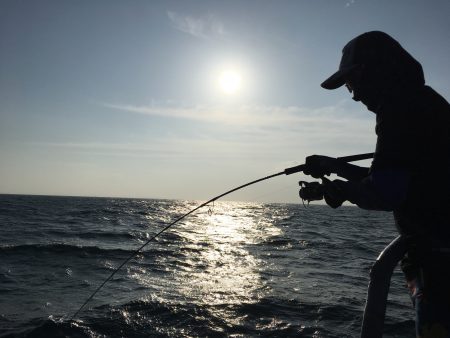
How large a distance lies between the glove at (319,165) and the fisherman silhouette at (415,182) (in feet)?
1.43

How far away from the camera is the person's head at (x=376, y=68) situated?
2.48m

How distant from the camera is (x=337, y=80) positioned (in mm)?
2871

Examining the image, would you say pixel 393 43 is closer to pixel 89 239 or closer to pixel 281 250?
pixel 281 250

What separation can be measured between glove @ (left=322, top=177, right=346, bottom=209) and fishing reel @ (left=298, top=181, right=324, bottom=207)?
38 mm

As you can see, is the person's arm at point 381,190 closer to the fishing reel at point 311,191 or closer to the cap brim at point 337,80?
the fishing reel at point 311,191

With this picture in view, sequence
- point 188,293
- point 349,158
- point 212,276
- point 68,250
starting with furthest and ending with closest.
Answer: point 68,250, point 212,276, point 188,293, point 349,158

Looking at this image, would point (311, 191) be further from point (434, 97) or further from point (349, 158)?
point (434, 97)

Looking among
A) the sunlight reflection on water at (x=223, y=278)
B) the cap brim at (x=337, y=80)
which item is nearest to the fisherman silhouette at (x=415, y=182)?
the cap brim at (x=337, y=80)

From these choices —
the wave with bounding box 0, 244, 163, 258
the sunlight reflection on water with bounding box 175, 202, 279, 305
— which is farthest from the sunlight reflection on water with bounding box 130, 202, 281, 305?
the wave with bounding box 0, 244, 163, 258

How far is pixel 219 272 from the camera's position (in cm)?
1254

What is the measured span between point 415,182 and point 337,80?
43.4 inches

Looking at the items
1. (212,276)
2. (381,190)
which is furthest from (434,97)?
(212,276)

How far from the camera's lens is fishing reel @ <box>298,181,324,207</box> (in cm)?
261

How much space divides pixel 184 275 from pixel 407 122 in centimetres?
1088
